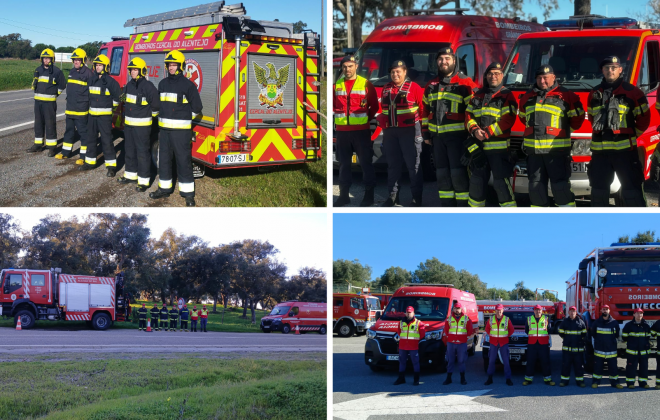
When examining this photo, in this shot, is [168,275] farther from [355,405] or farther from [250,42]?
[355,405]

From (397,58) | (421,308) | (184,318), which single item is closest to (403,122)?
(397,58)

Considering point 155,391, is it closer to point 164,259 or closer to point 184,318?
point 164,259

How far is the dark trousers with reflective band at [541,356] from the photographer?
877cm

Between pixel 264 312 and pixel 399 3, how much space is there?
16825mm

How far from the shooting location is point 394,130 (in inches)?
299

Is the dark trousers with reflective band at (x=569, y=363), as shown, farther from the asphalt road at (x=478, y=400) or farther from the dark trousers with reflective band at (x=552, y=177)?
the dark trousers with reflective band at (x=552, y=177)

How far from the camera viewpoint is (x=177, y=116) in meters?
8.30

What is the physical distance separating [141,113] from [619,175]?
275 inches

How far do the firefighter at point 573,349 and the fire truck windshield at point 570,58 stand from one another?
3743mm

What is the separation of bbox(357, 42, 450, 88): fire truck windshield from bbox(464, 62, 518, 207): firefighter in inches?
139

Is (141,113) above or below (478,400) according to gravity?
above

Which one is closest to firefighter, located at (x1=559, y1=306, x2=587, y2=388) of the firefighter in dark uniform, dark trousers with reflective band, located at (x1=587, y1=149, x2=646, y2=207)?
dark trousers with reflective band, located at (x1=587, y1=149, x2=646, y2=207)

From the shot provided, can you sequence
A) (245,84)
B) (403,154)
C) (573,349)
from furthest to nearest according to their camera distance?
(245,84) → (573,349) → (403,154)

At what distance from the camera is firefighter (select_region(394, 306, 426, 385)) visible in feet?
28.6
